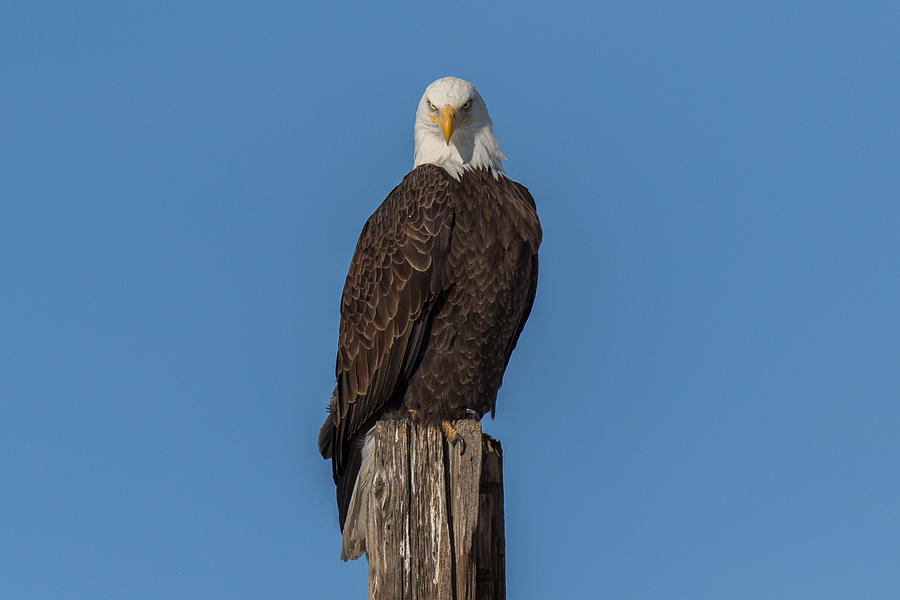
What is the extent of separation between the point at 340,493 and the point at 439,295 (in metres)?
1.21

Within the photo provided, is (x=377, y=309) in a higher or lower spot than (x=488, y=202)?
lower

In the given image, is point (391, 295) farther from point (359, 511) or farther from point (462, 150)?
point (359, 511)

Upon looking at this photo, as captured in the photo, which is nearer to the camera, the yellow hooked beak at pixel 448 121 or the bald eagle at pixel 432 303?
the bald eagle at pixel 432 303

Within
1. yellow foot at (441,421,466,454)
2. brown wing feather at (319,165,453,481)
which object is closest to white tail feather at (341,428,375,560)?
brown wing feather at (319,165,453,481)

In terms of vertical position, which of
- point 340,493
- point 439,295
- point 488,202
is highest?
point 488,202

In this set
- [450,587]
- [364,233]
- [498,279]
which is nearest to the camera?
[450,587]

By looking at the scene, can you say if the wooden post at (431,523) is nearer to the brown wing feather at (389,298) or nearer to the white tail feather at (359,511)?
the white tail feather at (359,511)

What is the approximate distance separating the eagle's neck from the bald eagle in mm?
13

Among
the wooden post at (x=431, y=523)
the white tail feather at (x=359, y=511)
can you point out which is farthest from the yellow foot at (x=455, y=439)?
the white tail feather at (x=359, y=511)

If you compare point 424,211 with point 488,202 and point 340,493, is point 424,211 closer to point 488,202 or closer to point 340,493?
point 488,202

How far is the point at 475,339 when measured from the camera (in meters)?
6.11

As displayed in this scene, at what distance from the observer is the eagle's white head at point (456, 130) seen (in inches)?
253

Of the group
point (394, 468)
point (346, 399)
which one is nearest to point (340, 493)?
point (346, 399)

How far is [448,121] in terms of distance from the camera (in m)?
6.37
